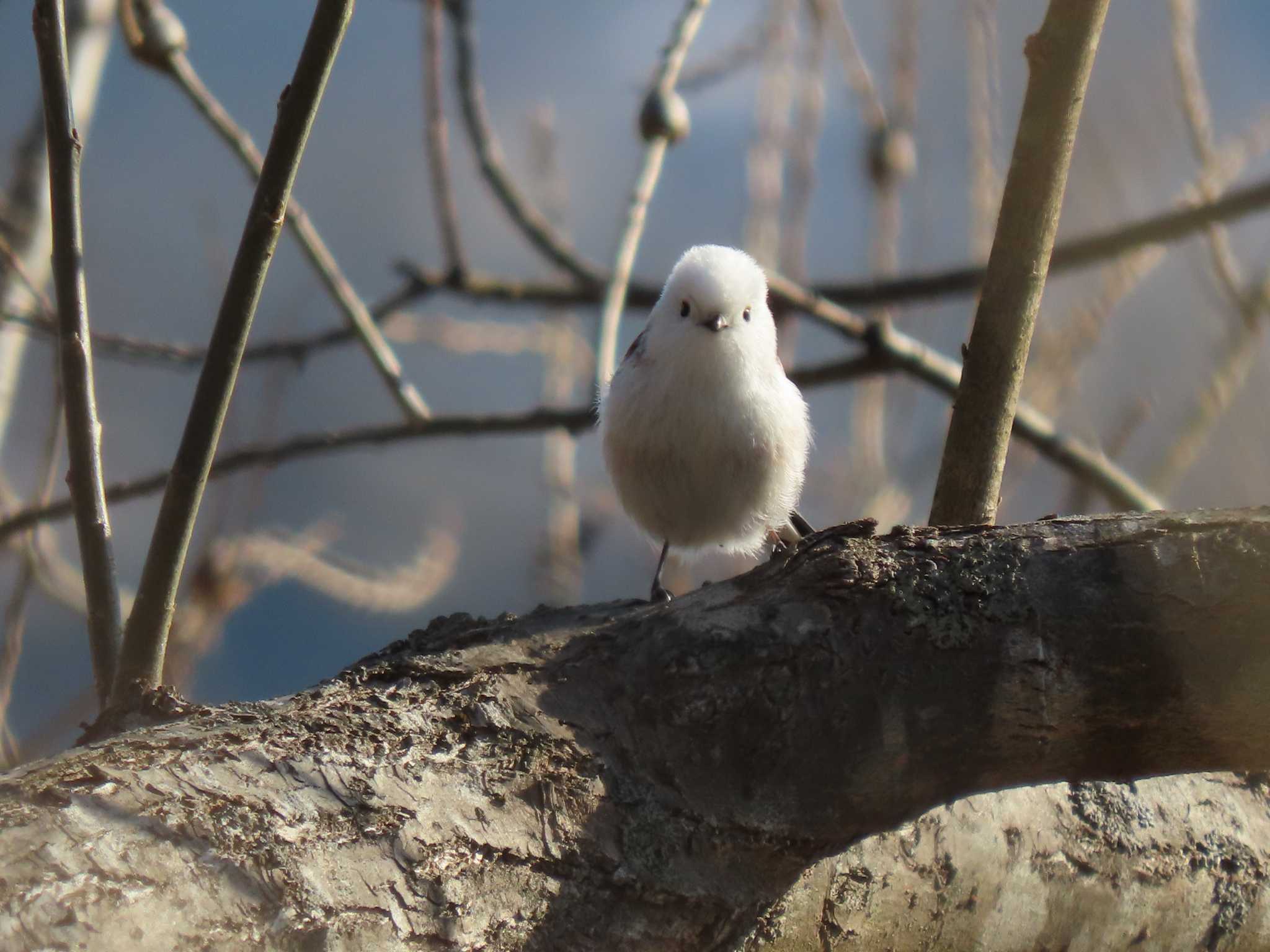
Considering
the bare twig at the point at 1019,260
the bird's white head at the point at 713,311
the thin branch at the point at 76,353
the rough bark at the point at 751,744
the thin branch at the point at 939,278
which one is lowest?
the rough bark at the point at 751,744

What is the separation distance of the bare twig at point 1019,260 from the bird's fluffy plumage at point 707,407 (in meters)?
0.66

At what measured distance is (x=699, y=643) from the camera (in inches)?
48.9

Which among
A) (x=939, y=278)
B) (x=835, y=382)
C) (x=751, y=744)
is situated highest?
(x=939, y=278)

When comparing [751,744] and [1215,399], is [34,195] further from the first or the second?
[1215,399]

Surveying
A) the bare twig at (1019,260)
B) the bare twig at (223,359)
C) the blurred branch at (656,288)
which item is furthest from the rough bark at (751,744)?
the blurred branch at (656,288)

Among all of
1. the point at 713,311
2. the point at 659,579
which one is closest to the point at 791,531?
the point at 659,579

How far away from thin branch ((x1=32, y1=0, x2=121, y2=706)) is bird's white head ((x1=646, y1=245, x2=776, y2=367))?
48.2 inches

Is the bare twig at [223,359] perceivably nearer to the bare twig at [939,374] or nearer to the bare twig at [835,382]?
the bare twig at [835,382]

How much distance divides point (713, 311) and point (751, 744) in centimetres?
133

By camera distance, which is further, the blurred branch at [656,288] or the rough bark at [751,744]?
the blurred branch at [656,288]

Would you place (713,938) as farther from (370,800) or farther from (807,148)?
(807,148)

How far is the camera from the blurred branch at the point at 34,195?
244 cm

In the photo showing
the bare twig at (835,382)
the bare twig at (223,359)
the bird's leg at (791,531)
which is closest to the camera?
the bare twig at (223,359)

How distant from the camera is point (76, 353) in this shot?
147 cm
